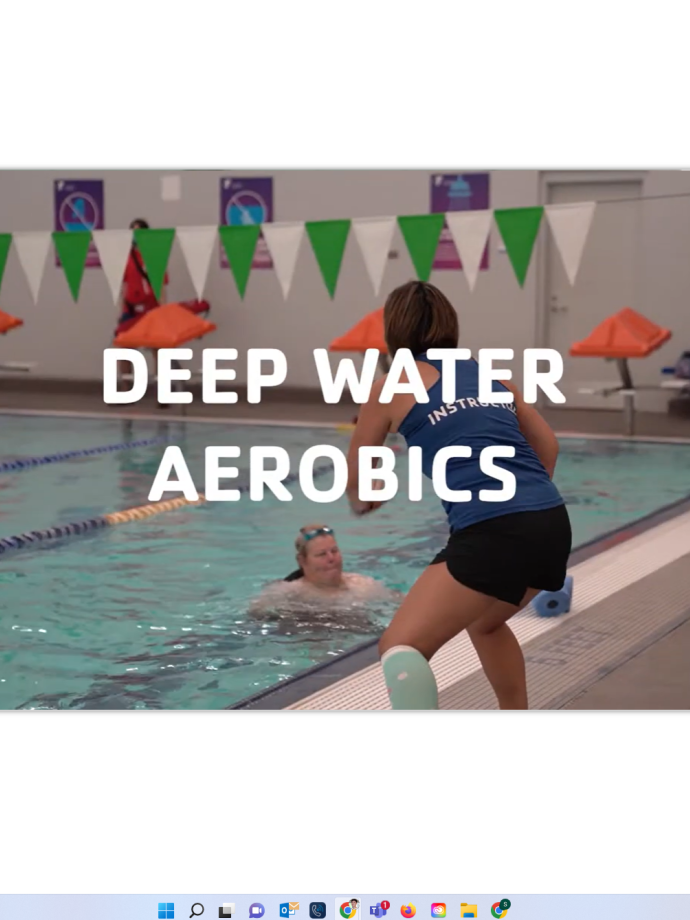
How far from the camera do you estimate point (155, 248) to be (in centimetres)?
839

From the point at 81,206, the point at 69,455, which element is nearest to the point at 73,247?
the point at 69,455

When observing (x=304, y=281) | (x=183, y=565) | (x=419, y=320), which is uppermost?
(x=419, y=320)

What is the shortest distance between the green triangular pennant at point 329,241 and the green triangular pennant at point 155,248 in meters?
0.89

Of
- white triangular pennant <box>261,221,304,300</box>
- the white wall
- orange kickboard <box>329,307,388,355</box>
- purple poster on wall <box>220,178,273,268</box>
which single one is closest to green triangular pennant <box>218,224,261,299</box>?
white triangular pennant <box>261,221,304,300</box>

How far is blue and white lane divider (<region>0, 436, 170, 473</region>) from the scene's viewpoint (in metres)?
9.29

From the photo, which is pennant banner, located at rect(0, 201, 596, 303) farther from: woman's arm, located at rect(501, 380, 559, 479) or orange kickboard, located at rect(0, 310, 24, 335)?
orange kickboard, located at rect(0, 310, 24, 335)

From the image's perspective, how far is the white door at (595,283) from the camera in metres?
12.5

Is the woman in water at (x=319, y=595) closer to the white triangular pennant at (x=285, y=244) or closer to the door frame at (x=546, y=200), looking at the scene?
the white triangular pennant at (x=285, y=244)

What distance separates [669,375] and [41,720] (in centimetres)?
927

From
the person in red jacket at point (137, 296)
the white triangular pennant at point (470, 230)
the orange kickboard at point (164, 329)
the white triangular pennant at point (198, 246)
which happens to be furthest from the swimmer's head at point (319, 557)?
the person in red jacket at point (137, 296)

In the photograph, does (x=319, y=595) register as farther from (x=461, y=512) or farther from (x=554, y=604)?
(x=461, y=512)

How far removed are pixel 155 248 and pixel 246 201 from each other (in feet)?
18.7
